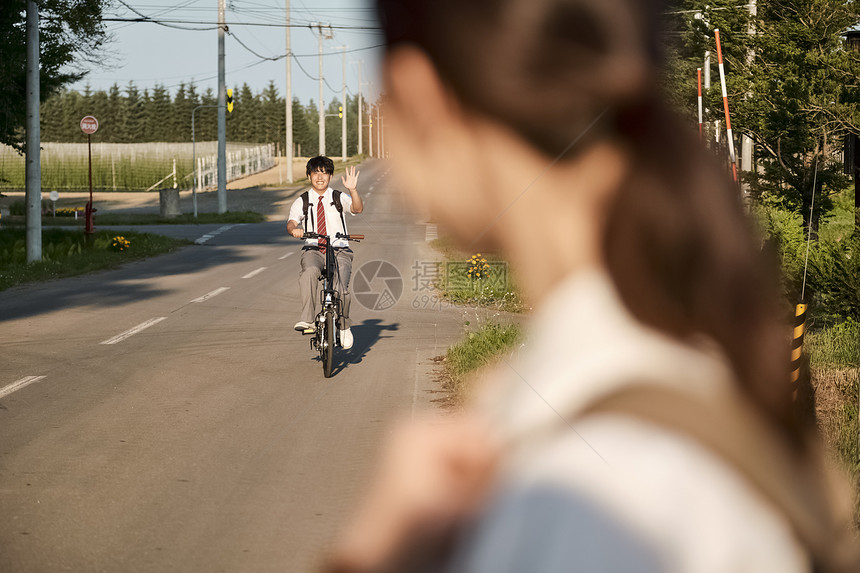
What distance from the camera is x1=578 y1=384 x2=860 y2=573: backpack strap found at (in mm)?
832

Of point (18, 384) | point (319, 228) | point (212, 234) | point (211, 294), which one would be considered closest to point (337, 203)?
point (319, 228)

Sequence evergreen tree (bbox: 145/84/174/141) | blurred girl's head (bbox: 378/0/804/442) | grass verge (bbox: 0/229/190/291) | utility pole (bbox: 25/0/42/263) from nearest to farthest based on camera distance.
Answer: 1. blurred girl's head (bbox: 378/0/804/442)
2. grass verge (bbox: 0/229/190/291)
3. utility pole (bbox: 25/0/42/263)
4. evergreen tree (bbox: 145/84/174/141)

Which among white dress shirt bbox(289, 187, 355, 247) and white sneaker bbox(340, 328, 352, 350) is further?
white sneaker bbox(340, 328, 352, 350)

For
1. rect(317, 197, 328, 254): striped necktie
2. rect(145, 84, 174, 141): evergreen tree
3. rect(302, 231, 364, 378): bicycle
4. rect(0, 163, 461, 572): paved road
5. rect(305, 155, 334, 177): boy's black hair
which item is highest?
rect(145, 84, 174, 141): evergreen tree

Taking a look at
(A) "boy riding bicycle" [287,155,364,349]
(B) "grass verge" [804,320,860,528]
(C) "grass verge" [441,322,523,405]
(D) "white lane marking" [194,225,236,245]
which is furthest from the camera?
(D) "white lane marking" [194,225,236,245]

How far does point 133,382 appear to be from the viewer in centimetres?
921

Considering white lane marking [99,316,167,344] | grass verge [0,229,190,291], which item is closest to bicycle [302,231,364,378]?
white lane marking [99,316,167,344]

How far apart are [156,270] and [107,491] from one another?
1572 centimetres

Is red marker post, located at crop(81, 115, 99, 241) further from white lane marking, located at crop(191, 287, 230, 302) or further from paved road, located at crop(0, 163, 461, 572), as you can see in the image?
paved road, located at crop(0, 163, 461, 572)

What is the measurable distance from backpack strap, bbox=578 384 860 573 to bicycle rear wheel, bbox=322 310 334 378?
8.83 metres

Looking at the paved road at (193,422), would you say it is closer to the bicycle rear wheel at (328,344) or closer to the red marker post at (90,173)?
the bicycle rear wheel at (328,344)

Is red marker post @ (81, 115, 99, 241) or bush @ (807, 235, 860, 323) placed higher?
red marker post @ (81, 115, 99, 241)

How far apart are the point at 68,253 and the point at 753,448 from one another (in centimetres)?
2388

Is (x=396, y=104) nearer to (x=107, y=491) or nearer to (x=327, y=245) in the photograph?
(x=107, y=491)
